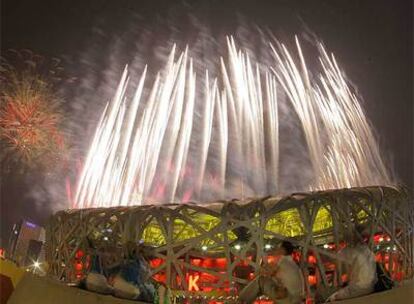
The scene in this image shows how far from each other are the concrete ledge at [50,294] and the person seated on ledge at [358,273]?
382 centimetres

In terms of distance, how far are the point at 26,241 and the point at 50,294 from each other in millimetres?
55063

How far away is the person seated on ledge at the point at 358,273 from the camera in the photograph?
842 cm

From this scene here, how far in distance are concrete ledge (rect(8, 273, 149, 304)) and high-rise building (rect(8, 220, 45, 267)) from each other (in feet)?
161

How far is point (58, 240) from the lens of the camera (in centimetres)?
1334

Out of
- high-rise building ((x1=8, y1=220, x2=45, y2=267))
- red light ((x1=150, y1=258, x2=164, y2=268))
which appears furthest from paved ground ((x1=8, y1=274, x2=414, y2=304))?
A: high-rise building ((x1=8, y1=220, x2=45, y2=267))

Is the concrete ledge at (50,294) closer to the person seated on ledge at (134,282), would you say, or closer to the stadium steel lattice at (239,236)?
the person seated on ledge at (134,282)

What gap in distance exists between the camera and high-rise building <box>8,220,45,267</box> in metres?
57.2

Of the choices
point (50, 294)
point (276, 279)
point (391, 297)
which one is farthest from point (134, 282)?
point (391, 297)

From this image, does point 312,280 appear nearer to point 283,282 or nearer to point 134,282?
point 283,282

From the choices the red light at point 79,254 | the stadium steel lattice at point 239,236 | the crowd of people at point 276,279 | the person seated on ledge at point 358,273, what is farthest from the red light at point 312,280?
the red light at point 79,254

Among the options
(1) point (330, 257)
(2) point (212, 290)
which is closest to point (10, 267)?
(2) point (212, 290)

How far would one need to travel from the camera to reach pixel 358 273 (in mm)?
8594

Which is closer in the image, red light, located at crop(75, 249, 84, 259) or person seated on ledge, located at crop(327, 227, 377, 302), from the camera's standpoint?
person seated on ledge, located at crop(327, 227, 377, 302)

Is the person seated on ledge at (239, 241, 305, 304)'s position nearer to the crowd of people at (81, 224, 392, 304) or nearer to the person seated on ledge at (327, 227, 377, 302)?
the crowd of people at (81, 224, 392, 304)
